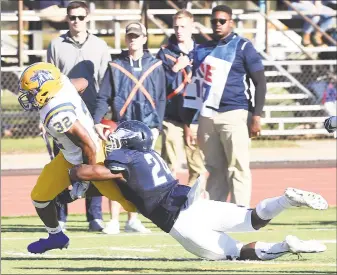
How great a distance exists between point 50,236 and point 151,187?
4.24ft

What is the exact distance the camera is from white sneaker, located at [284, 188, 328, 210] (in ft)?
26.7

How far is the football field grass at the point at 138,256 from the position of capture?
9.33 m

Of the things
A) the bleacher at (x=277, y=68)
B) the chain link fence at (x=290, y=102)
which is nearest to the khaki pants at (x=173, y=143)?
the bleacher at (x=277, y=68)

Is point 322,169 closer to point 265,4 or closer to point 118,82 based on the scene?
point 265,4

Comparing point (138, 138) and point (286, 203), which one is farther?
point (138, 138)

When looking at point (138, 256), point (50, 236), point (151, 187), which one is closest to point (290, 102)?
point (138, 256)

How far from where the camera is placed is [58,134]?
8.69 metres

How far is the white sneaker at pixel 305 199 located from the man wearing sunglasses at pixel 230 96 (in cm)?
287

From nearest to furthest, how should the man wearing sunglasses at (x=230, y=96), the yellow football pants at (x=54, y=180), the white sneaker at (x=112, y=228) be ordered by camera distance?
the yellow football pants at (x=54, y=180), the man wearing sunglasses at (x=230, y=96), the white sneaker at (x=112, y=228)

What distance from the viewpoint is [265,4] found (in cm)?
2225

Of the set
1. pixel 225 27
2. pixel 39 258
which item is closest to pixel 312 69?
pixel 225 27

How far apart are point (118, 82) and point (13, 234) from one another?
1.88 metres

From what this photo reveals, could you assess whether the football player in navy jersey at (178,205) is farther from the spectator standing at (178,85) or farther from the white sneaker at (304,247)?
the spectator standing at (178,85)

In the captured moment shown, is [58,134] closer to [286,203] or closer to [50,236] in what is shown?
[50,236]
